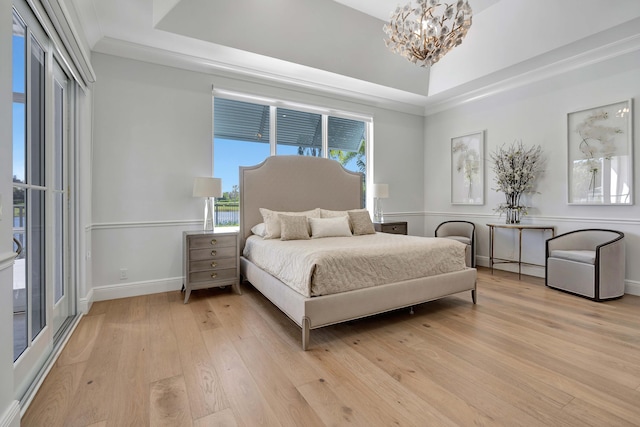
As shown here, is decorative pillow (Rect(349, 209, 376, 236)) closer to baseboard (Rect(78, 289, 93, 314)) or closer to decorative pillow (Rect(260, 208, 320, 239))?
decorative pillow (Rect(260, 208, 320, 239))

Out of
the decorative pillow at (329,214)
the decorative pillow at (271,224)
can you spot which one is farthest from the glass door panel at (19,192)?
the decorative pillow at (329,214)

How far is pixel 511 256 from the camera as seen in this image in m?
4.70

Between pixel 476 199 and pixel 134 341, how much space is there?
5.05m

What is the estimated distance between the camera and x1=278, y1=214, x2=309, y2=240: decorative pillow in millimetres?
3529

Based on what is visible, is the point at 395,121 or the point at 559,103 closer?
the point at 559,103

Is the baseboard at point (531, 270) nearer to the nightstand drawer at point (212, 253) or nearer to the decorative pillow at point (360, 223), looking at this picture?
the decorative pillow at point (360, 223)

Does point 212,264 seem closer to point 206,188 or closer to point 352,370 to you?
point 206,188

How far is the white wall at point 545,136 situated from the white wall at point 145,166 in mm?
3632

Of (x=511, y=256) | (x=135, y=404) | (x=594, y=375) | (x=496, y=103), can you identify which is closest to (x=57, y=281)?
(x=135, y=404)

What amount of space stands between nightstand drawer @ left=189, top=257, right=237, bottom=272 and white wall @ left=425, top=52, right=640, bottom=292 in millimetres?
4012

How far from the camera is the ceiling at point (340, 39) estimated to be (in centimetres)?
304

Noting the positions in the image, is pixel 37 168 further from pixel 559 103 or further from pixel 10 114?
pixel 559 103

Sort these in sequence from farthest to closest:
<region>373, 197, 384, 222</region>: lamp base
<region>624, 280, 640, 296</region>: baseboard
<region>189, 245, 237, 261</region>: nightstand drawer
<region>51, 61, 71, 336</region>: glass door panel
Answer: <region>373, 197, 384, 222</region>: lamp base < <region>624, 280, 640, 296</region>: baseboard < <region>189, 245, 237, 261</region>: nightstand drawer < <region>51, 61, 71, 336</region>: glass door panel

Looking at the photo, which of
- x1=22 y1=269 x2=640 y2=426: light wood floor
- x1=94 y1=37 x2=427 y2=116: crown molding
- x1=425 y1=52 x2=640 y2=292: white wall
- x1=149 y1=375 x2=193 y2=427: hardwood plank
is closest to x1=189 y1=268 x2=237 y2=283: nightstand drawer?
x1=22 y1=269 x2=640 y2=426: light wood floor
